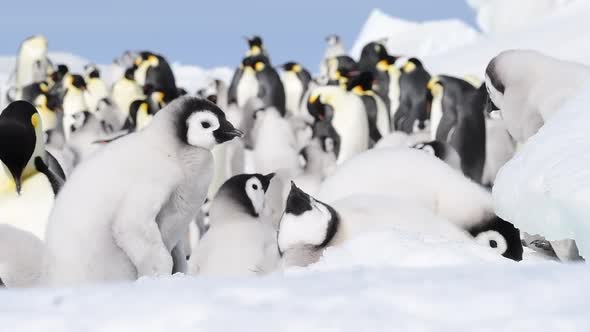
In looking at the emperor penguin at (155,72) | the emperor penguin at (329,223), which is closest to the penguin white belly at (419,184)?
the emperor penguin at (329,223)

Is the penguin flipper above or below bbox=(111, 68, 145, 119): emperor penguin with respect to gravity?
above

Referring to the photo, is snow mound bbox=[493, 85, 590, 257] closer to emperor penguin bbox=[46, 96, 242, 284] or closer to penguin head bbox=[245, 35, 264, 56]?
emperor penguin bbox=[46, 96, 242, 284]

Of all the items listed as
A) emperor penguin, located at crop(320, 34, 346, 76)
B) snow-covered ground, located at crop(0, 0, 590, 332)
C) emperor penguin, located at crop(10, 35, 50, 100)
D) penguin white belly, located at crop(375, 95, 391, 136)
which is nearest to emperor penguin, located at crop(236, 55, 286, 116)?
penguin white belly, located at crop(375, 95, 391, 136)

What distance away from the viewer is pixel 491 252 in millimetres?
2215

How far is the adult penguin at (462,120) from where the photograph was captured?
806cm

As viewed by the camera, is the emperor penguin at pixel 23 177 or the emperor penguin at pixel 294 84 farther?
the emperor penguin at pixel 294 84

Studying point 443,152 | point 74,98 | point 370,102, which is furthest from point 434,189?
point 74,98

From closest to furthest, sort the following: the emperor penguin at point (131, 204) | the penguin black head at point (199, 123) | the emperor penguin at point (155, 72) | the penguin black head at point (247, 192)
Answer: the emperor penguin at point (131, 204)
the penguin black head at point (199, 123)
the penguin black head at point (247, 192)
the emperor penguin at point (155, 72)

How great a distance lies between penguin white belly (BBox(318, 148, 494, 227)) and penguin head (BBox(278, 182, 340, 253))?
62cm

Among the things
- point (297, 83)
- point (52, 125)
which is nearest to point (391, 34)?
point (297, 83)

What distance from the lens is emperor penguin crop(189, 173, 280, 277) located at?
408cm

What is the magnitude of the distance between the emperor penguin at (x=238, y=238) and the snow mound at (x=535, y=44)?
38.0 ft

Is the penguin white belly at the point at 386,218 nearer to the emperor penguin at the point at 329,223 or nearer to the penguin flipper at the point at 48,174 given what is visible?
the emperor penguin at the point at 329,223

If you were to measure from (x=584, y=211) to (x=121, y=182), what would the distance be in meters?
1.90
